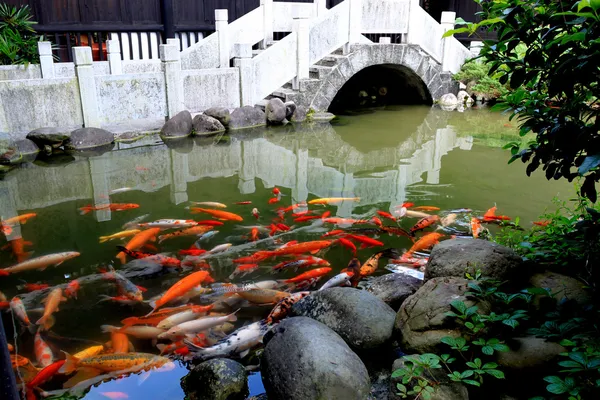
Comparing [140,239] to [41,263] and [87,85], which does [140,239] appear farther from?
[87,85]

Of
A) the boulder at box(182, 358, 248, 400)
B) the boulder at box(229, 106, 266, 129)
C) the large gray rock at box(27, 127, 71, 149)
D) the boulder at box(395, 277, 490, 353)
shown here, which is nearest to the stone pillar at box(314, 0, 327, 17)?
the boulder at box(229, 106, 266, 129)

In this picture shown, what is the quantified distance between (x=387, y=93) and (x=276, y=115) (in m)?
6.34

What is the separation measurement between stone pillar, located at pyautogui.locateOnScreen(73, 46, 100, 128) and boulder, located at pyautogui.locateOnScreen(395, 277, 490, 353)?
8.91 m

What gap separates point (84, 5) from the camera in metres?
13.2

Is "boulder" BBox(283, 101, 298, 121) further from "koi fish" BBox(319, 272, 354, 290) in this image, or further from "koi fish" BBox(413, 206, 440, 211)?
"koi fish" BBox(319, 272, 354, 290)

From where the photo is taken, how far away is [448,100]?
1606cm

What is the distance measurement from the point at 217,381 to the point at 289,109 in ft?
32.6

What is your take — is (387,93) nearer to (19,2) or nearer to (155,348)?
(19,2)

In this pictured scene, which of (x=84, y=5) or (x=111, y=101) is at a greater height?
(x=84, y=5)

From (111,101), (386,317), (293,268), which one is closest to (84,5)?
(111,101)

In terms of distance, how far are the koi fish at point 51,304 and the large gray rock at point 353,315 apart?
87.7 inches

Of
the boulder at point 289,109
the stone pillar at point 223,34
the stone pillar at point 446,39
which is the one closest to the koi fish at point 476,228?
the boulder at point 289,109

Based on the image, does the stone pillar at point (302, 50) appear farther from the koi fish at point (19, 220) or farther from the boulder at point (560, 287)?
the boulder at point (560, 287)

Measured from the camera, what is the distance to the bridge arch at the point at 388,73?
13664 millimetres
